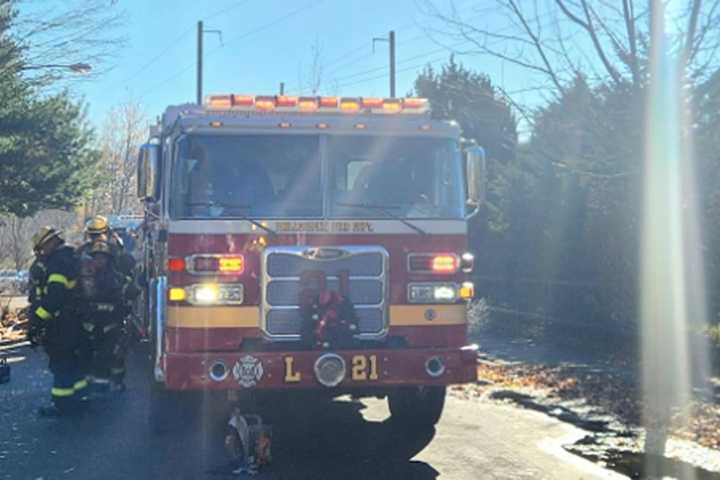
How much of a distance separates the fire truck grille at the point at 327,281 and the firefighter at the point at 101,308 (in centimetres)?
286

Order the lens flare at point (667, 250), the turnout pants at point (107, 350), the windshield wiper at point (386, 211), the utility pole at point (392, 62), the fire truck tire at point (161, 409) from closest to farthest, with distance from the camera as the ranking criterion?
the windshield wiper at point (386, 211), the fire truck tire at point (161, 409), the turnout pants at point (107, 350), the lens flare at point (667, 250), the utility pole at point (392, 62)

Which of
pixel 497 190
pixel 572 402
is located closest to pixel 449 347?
pixel 572 402

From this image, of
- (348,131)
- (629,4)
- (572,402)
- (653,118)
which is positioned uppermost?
(629,4)

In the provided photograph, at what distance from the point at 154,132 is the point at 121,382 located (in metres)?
2.90

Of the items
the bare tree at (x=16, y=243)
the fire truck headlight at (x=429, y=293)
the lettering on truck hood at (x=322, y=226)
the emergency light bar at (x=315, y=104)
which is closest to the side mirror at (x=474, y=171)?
the lettering on truck hood at (x=322, y=226)

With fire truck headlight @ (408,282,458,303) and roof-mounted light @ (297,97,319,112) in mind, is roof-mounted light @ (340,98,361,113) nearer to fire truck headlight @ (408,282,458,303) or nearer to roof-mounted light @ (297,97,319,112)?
roof-mounted light @ (297,97,319,112)

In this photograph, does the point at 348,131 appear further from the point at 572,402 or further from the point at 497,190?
the point at 497,190

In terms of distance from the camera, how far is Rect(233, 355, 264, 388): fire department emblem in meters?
6.06

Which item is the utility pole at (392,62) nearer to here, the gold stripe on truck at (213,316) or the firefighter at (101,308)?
the firefighter at (101,308)

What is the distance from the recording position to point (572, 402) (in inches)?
362

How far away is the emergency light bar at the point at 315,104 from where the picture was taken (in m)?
6.87

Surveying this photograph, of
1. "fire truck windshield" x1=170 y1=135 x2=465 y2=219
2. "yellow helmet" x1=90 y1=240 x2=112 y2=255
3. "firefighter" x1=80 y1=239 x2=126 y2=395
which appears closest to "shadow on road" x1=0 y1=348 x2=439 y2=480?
"firefighter" x1=80 y1=239 x2=126 y2=395

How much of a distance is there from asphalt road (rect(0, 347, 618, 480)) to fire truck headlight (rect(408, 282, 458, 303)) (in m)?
1.22

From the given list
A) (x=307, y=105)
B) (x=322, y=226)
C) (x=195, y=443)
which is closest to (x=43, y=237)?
(x=195, y=443)
